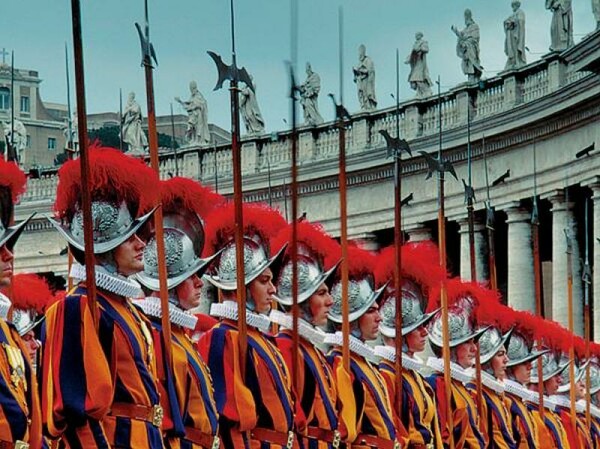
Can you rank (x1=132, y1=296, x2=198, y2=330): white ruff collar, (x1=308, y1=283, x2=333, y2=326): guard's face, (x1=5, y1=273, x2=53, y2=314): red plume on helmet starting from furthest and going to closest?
(x1=308, y1=283, x2=333, y2=326): guard's face → (x1=5, y1=273, x2=53, y2=314): red plume on helmet → (x1=132, y1=296, x2=198, y2=330): white ruff collar

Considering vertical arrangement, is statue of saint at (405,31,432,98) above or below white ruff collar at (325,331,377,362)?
above

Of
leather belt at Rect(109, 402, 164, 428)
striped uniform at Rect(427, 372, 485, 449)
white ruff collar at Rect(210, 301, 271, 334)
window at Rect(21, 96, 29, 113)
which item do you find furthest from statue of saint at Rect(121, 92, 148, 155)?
window at Rect(21, 96, 29, 113)

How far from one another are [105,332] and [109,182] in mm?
1178

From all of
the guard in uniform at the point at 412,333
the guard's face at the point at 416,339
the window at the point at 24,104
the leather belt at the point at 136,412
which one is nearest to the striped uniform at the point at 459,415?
the guard in uniform at the point at 412,333

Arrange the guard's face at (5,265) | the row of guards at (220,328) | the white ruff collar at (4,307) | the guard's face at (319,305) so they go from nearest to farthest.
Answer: the guard's face at (5,265) → the row of guards at (220,328) → the white ruff collar at (4,307) → the guard's face at (319,305)

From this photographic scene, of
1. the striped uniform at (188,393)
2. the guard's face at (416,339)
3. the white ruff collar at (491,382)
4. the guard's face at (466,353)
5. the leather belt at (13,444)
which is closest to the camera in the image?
the leather belt at (13,444)

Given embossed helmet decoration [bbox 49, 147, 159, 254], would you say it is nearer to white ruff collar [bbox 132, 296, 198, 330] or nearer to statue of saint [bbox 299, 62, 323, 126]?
white ruff collar [bbox 132, 296, 198, 330]

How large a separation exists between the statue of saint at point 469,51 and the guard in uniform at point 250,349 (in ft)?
118

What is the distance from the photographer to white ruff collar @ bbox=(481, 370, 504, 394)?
83.6 feet

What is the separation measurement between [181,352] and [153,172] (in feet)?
5.22

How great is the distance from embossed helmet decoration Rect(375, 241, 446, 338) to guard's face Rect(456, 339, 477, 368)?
200 cm

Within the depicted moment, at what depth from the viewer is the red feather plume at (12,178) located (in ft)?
46.7

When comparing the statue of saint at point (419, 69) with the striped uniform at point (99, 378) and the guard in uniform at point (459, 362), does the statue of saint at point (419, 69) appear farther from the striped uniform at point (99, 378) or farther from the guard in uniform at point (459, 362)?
the striped uniform at point (99, 378)

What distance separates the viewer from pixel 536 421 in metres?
27.3
